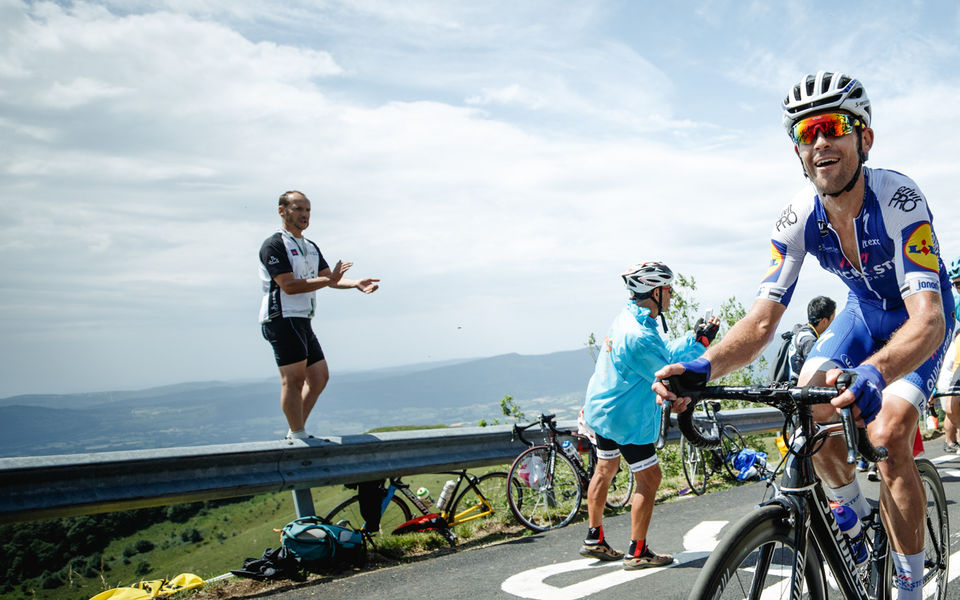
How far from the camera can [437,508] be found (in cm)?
700

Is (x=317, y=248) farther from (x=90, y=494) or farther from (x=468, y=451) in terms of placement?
(x=90, y=494)

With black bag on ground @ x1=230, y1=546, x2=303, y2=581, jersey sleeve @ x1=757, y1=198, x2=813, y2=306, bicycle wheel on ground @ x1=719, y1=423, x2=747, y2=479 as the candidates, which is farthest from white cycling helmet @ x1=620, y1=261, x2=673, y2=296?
bicycle wheel on ground @ x1=719, y1=423, x2=747, y2=479

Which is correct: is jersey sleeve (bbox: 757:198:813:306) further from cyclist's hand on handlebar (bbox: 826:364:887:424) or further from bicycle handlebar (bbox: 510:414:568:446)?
bicycle handlebar (bbox: 510:414:568:446)

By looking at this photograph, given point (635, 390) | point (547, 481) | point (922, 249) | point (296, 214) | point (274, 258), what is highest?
point (296, 214)

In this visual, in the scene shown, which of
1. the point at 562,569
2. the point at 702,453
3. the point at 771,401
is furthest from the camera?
the point at 702,453

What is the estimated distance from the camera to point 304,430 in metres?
6.54

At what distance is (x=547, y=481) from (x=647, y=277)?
286cm

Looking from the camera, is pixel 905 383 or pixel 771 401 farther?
pixel 905 383

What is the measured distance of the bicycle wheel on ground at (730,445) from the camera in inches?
381

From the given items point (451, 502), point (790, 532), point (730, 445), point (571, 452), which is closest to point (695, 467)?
point (730, 445)

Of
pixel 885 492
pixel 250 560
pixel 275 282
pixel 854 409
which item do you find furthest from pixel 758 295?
pixel 275 282

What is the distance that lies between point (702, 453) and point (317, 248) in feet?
19.1

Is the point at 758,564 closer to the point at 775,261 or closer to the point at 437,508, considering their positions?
the point at 775,261

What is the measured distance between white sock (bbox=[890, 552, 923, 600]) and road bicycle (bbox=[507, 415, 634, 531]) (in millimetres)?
4392
